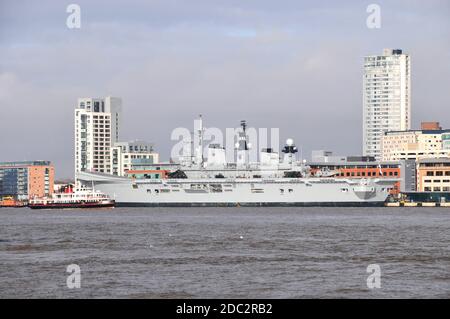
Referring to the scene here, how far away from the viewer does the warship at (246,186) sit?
12525 centimetres

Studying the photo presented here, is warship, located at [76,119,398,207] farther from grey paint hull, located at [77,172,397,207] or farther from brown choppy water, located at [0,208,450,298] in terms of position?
brown choppy water, located at [0,208,450,298]

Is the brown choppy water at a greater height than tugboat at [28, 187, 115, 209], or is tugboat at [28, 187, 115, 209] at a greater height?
the brown choppy water

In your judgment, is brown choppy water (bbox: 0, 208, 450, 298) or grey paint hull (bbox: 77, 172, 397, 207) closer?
brown choppy water (bbox: 0, 208, 450, 298)

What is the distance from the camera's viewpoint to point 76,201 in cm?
12025

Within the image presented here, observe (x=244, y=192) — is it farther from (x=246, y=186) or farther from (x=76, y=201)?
(x=76, y=201)

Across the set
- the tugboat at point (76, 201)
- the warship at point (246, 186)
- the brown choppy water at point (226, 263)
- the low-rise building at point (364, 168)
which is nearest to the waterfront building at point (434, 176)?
the low-rise building at point (364, 168)

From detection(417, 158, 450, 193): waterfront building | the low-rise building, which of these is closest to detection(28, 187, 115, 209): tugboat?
the low-rise building

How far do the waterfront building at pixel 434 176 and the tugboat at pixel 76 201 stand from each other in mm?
57768

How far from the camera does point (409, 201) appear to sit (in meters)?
152

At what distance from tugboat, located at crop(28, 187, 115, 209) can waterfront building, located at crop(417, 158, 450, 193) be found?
190 ft

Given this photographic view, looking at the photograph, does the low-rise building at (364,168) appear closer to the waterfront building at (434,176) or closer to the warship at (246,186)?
the waterfront building at (434,176)

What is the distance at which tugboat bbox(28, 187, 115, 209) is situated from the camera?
391 ft
